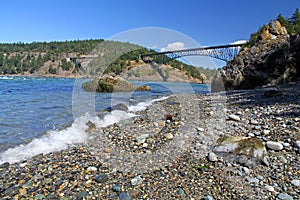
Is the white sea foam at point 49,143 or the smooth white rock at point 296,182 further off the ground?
the smooth white rock at point 296,182

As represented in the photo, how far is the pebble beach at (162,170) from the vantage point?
252cm

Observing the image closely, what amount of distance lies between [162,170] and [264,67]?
59.5ft

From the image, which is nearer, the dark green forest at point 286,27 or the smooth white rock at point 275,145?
the smooth white rock at point 275,145

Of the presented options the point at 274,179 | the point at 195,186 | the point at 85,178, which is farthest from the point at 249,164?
the point at 85,178

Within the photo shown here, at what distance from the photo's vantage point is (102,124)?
626 centimetres

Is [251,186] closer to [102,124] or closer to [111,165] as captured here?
[111,165]

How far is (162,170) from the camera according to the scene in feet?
10.0

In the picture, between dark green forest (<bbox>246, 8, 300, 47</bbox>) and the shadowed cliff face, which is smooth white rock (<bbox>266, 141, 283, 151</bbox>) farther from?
dark green forest (<bbox>246, 8, 300, 47</bbox>)

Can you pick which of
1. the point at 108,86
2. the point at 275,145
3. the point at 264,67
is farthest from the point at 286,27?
the point at 275,145

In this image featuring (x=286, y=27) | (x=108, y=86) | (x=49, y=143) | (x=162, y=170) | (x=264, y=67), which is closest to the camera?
(x=162, y=170)

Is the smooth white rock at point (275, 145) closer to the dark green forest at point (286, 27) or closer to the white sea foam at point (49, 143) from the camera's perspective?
the white sea foam at point (49, 143)

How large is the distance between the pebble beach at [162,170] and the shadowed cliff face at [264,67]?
47.2ft

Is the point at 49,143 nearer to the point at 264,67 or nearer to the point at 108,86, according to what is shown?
the point at 108,86

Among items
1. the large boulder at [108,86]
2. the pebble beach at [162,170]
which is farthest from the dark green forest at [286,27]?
the pebble beach at [162,170]
